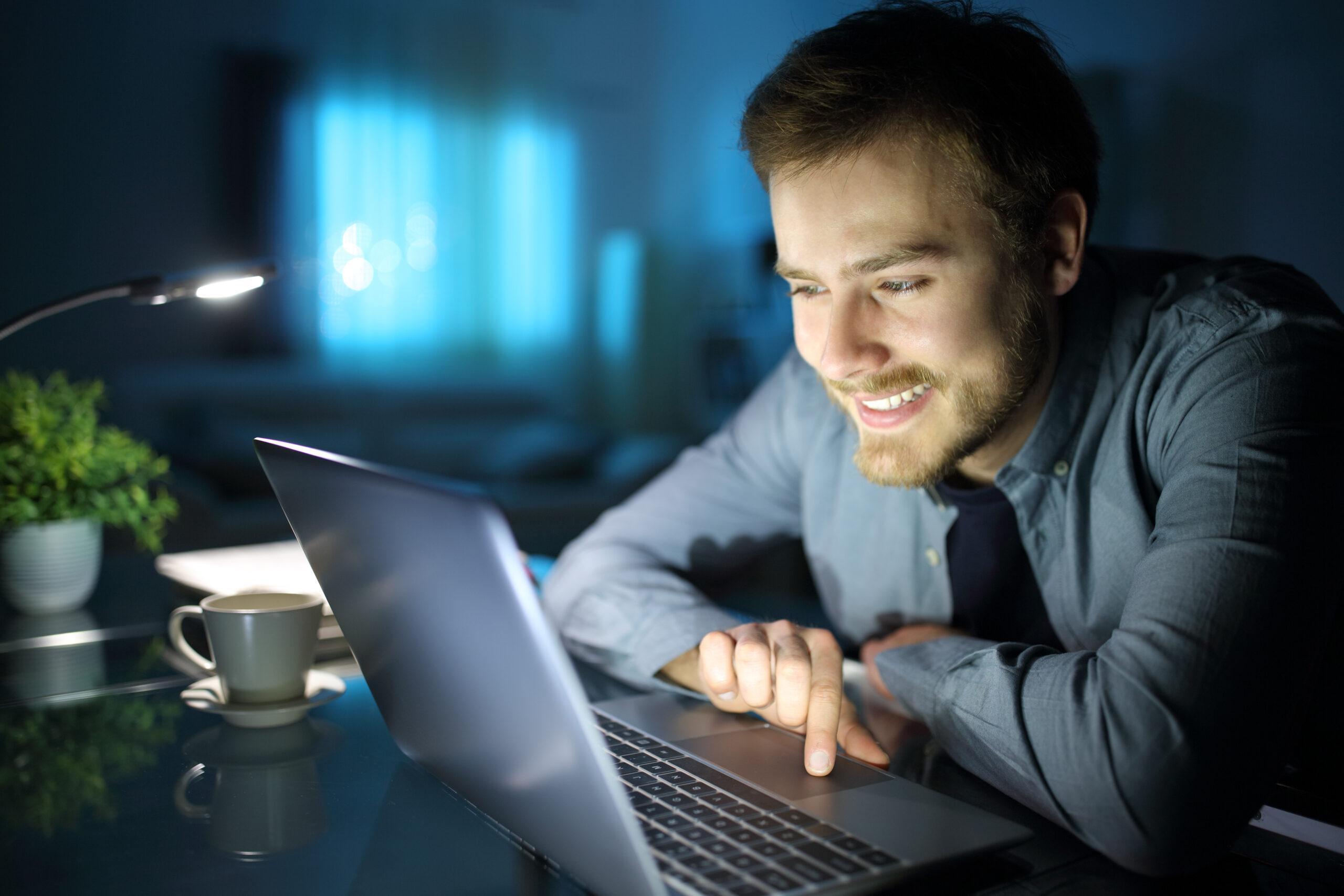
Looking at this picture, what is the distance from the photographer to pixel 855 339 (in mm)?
1002

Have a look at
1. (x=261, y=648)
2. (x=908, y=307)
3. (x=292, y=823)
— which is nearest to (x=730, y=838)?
(x=292, y=823)

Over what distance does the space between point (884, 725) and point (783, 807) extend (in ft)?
0.87

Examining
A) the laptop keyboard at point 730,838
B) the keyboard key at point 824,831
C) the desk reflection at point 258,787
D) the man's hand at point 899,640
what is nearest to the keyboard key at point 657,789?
the laptop keyboard at point 730,838

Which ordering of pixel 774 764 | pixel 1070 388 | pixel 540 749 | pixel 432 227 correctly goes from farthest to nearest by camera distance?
pixel 432 227 < pixel 1070 388 < pixel 774 764 < pixel 540 749

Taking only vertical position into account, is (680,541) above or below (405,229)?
below

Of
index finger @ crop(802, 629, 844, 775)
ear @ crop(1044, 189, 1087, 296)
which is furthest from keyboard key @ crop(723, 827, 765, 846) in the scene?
ear @ crop(1044, 189, 1087, 296)

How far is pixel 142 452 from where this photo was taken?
54.3 inches

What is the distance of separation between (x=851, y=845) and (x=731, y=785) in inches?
4.7

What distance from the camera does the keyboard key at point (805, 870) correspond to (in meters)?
0.53

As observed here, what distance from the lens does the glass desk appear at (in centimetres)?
58

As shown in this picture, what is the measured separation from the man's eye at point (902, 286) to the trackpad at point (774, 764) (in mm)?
457

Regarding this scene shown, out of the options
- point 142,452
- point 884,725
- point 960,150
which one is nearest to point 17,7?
point 142,452

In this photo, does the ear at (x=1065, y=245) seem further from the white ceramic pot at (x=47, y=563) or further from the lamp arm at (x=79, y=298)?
the white ceramic pot at (x=47, y=563)

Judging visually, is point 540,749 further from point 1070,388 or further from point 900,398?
point 1070,388
